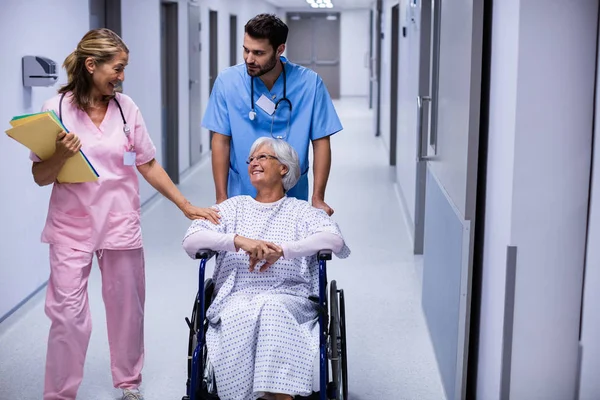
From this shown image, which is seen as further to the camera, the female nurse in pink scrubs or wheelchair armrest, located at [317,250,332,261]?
the female nurse in pink scrubs

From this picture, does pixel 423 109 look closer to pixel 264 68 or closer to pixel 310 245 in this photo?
pixel 264 68

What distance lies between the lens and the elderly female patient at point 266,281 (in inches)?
102

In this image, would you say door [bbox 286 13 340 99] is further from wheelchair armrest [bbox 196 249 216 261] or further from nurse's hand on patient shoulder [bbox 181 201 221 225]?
wheelchair armrest [bbox 196 249 216 261]

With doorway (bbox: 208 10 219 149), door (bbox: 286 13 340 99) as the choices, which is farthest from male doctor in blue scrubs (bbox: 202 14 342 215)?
door (bbox: 286 13 340 99)

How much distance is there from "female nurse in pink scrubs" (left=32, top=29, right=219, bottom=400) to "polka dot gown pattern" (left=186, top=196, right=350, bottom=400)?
224 millimetres

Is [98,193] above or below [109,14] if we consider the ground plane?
below

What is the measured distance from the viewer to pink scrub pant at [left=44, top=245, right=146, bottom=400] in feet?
10.1

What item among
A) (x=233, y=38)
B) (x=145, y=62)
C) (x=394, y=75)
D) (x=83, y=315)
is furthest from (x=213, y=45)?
(x=83, y=315)

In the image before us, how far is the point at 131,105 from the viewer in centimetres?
321

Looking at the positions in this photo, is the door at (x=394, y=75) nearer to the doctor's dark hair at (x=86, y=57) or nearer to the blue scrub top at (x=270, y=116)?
the blue scrub top at (x=270, y=116)

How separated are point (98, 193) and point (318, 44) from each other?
21.1 meters

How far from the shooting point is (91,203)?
3139 millimetres

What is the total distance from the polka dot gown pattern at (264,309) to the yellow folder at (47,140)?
483 millimetres

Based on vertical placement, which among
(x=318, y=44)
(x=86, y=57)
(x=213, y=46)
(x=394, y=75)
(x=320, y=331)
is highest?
(x=318, y=44)
